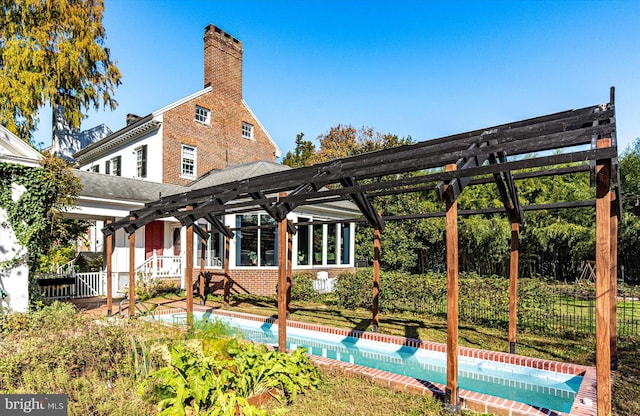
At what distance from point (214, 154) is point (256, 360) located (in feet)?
59.3

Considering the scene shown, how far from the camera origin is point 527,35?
13.9 meters

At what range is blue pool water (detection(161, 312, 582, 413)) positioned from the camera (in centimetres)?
577

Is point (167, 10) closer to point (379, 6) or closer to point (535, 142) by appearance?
point (379, 6)

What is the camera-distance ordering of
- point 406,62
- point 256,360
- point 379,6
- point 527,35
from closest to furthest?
1. point 256,360
2. point 527,35
3. point 379,6
4. point 406,62

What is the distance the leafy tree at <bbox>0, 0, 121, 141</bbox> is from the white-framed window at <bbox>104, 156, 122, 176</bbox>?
2621 mm

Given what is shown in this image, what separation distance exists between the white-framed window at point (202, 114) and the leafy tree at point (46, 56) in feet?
→ 20.8

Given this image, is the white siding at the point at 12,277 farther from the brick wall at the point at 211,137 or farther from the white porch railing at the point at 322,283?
the brick wall at the point at 211,137

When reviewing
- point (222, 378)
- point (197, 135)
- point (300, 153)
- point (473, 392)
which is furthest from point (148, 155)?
point (300, 153)

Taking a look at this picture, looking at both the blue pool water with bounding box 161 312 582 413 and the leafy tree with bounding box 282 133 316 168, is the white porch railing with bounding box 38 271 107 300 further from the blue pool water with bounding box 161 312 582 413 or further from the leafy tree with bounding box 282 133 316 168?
the leafy tree with bounding box 282 133 316 168

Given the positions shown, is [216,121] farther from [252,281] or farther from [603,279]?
[603,279]

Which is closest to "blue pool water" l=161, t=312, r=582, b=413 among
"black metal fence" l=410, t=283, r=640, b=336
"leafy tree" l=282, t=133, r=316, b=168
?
"black metal fence" l=410, t=283, r=640, b=336

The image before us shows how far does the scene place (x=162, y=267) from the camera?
54.3 feet

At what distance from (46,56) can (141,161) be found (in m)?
7.07

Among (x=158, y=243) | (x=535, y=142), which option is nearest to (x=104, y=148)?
(x=158, y=243)
